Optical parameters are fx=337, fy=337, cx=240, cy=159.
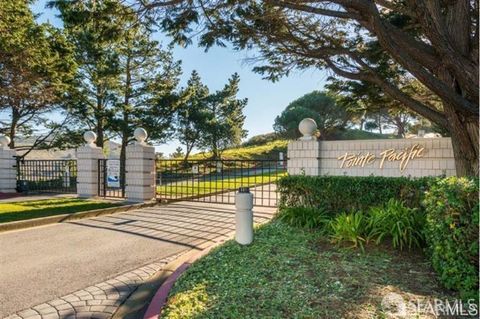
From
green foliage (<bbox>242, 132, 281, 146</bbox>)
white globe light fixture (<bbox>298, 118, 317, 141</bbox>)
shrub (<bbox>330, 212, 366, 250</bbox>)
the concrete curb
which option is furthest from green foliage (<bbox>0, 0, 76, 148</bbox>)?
green foliage (<bbox>242, 132, 281, 146</bbox>)

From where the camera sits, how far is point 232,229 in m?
6.92

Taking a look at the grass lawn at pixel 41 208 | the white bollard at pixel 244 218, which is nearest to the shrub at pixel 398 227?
the white bollard at pixel 244 218

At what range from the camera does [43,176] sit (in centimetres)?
1491

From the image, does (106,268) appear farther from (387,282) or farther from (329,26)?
(329,26)

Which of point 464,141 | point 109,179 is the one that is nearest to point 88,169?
point 109,179

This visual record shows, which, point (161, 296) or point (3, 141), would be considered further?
point (3, 141)

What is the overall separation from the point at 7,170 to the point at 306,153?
1239cm

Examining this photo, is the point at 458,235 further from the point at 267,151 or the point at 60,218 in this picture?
the point at 267,151

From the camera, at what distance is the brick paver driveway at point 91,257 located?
138 inches

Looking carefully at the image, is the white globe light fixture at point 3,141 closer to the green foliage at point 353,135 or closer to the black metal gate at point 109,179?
the black metal gate at point 109,179

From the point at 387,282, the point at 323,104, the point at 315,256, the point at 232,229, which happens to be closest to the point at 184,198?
the point at 232,229

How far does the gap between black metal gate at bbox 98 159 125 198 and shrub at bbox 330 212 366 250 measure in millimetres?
8393

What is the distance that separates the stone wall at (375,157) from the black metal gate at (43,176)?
33.8ft

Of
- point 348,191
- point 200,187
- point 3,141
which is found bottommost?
point 200,187
